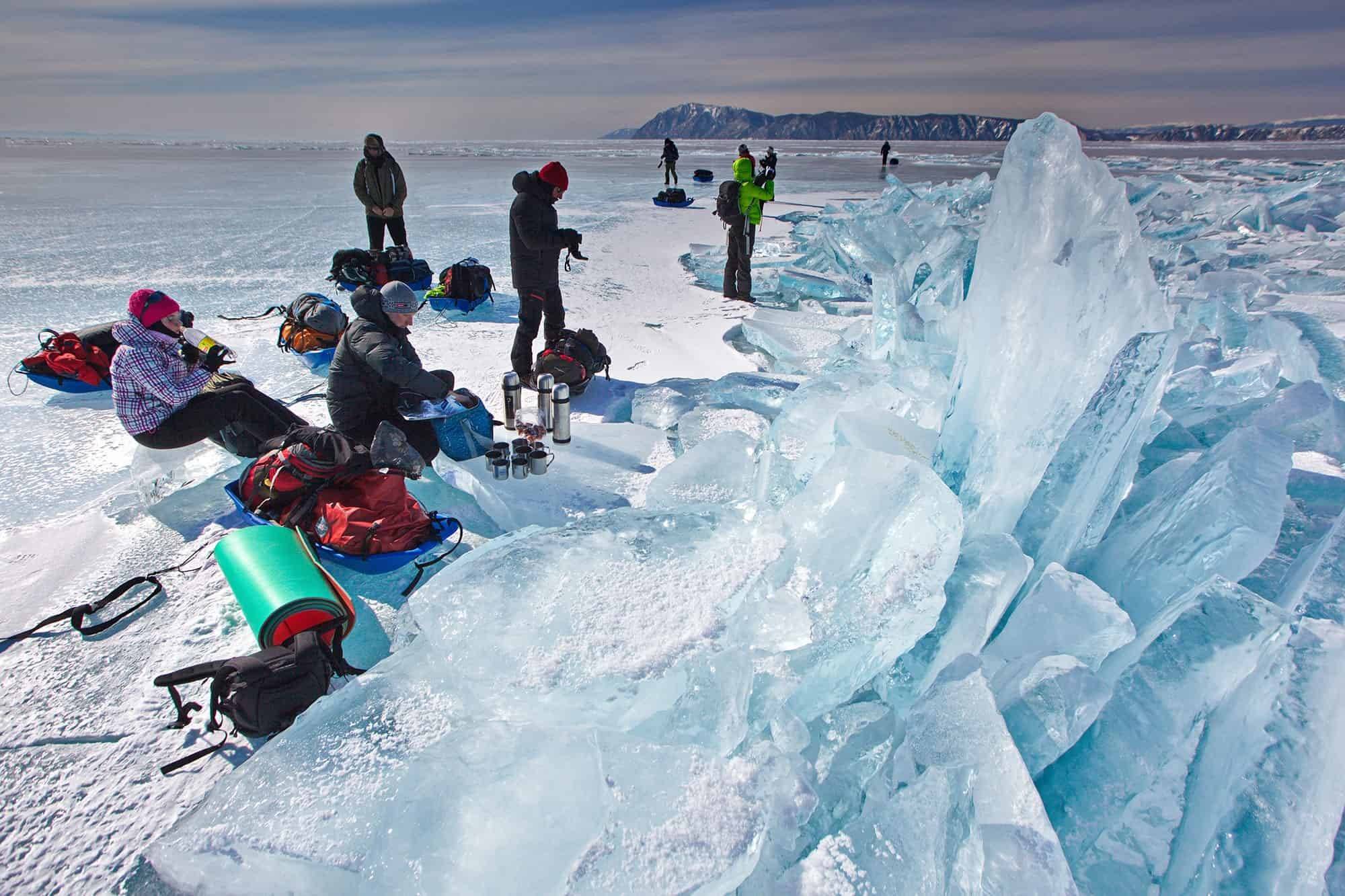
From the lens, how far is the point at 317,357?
5848 millimetres

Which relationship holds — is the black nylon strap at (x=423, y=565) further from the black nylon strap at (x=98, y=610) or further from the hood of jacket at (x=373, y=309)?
the hood of jacket at (x=373, y=309)

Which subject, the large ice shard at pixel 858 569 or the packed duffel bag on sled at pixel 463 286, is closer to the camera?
the large ice shard at pixel 858 569

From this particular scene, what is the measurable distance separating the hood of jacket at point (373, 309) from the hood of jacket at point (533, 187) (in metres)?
1.83

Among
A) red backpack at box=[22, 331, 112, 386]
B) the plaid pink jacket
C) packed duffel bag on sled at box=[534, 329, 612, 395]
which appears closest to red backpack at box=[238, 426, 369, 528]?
the plaid pink jacket

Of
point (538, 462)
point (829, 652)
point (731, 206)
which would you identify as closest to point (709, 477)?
Answer: point (538, 462)

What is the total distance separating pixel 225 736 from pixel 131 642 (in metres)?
0.77

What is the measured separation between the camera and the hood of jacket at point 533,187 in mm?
5227

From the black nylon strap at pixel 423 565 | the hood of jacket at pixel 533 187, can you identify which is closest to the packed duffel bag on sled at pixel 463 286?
the hood of jacket at pixel 533 187

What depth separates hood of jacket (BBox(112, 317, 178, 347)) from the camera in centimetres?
351

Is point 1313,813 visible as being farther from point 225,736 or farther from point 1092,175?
point 225,736

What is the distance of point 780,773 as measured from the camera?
1.94 meters

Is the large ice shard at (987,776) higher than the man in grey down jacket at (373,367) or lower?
lower

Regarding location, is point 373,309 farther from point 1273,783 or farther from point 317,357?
point 1273,783

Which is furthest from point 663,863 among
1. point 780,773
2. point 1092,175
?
point 1092,175
